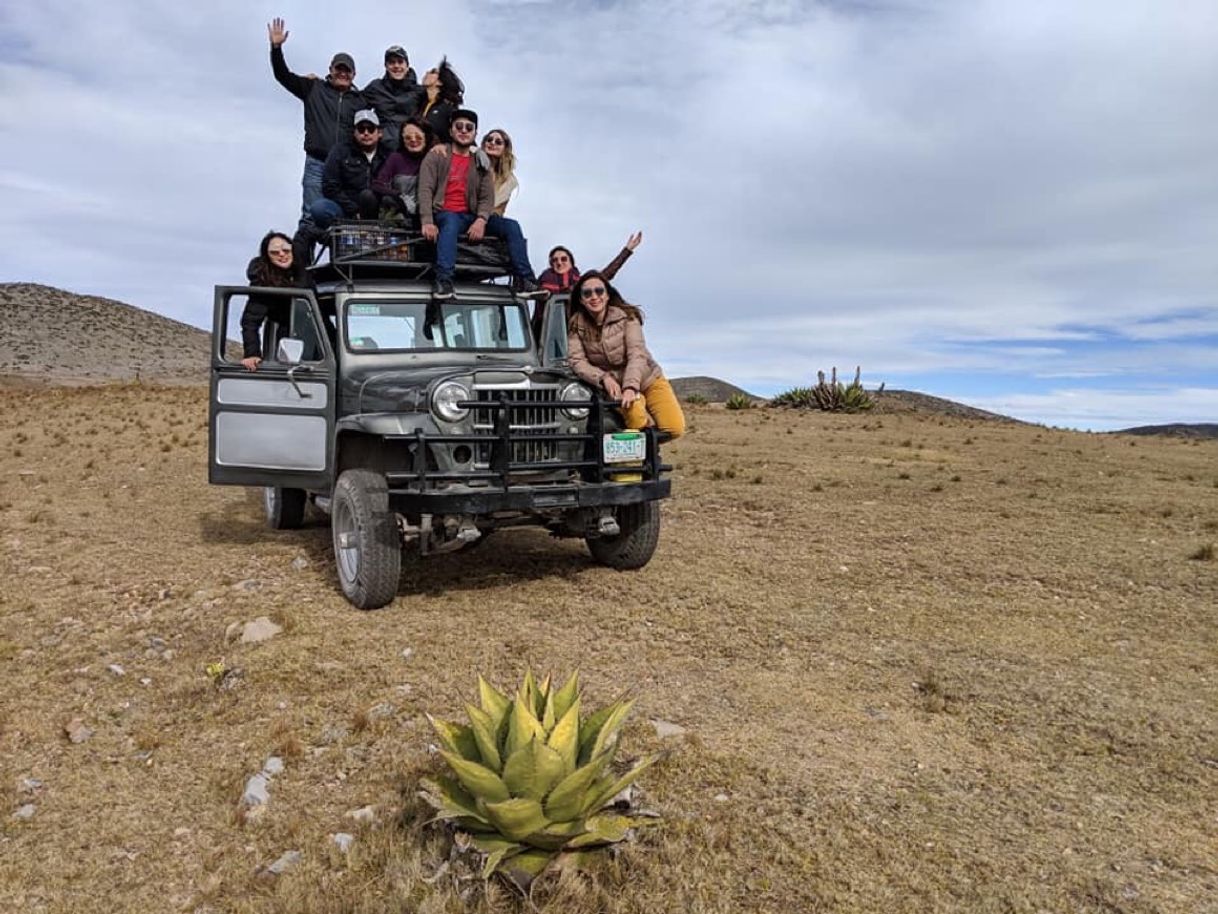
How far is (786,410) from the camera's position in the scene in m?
22.9

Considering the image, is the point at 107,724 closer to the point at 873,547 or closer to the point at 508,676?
the point at 508,676

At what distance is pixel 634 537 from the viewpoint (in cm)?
627

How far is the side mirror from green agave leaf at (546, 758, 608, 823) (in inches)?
189

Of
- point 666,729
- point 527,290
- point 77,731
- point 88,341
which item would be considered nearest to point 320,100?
point 527,290

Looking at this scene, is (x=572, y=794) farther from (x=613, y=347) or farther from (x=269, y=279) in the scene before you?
(x=269, y=279)

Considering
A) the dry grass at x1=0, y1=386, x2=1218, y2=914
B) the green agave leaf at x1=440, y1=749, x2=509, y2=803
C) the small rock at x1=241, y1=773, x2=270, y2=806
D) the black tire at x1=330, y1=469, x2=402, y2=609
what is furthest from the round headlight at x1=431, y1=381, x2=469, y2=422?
the green agave leaf at x1=440, y1=749, x2=509, y2=803

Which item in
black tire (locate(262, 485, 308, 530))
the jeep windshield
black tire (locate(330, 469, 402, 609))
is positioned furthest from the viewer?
black tire (locate(262, 485, 308, 530))

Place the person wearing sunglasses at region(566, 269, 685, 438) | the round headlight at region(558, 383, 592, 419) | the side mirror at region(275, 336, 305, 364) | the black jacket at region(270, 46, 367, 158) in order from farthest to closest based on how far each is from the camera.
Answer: the black jacket at region(270, 46, 367, 158), the side mirror at region(275, 336, 305, 364), the person wearing sunglasses at region(566, 269, 685, 438), the round headlight at region(558, 383, 592, 419)

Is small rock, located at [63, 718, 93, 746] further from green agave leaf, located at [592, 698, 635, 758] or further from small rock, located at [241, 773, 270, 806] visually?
green agave leaf, located at [592, 698, 635, 758]

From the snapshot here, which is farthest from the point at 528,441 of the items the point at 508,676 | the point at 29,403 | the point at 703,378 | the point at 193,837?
the point at 703,378

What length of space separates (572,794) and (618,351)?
3952 mm

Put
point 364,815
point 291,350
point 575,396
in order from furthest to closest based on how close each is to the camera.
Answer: point 291,350
point 575,396
point 364,815

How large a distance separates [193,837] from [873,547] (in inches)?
218

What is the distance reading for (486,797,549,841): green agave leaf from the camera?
2592 millimetres
